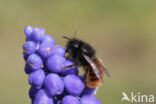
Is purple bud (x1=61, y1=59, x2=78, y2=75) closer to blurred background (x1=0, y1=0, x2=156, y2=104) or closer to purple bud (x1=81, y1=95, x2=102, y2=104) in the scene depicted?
purple bud (x1=81, y1=95, x2=102, y2=104)

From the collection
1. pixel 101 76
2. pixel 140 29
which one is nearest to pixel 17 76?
pixel 140 29

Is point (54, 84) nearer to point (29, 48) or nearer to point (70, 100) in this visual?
point (70, 100)

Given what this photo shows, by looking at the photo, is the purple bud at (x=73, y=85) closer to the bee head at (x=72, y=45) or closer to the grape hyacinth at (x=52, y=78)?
the grape hyacinth at (x=52, y=78)

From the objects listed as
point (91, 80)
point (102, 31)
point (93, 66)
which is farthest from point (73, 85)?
point (102, 31)

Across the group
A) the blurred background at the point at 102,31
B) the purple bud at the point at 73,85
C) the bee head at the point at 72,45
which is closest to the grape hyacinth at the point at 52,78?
the purple bud at the point at 73,85

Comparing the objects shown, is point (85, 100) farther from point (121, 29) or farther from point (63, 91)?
point (121, 29)
